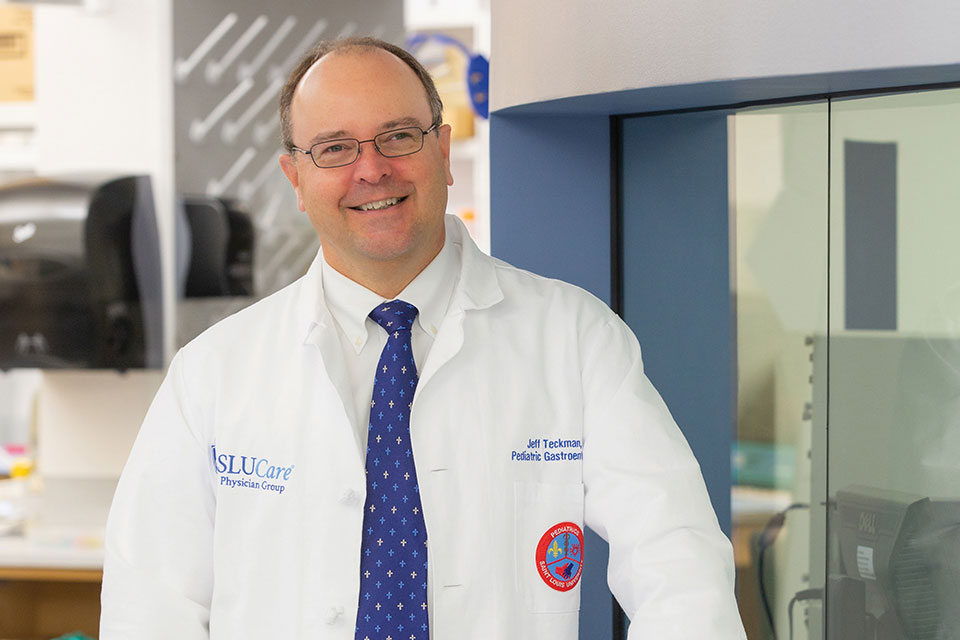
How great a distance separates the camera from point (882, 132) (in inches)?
67.7

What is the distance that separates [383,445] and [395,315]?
189mm

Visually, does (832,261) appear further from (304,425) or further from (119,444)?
(119,444)

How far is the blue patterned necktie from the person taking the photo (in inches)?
55.9

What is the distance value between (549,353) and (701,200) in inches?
25.1

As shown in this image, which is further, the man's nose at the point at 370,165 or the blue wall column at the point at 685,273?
the blue wall column at the point at 685,273

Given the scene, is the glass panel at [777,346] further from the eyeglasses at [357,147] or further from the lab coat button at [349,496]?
the lab coat button at [349,496]

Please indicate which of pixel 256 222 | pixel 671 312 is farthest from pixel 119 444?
pixel 671 312

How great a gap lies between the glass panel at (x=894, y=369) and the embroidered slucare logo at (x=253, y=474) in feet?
3.03

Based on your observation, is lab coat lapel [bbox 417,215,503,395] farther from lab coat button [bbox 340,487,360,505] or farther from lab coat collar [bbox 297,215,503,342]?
lab coat button [bbox 340,487,360,505]

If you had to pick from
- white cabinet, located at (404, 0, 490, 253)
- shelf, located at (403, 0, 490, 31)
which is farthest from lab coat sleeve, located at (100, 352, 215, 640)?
shelf, located at (403, 0, 490, 31)

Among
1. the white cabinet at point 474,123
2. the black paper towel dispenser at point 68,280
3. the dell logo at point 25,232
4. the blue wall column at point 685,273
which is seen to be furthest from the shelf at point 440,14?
the blue wall column at point 685,273

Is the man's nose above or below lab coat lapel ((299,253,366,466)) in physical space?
above

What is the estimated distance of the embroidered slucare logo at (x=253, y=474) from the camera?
1491 millimetres

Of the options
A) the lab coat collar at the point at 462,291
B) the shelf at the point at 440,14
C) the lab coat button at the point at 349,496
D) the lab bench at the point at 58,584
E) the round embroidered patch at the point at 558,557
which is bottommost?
the lab bench at the point at 58,584
